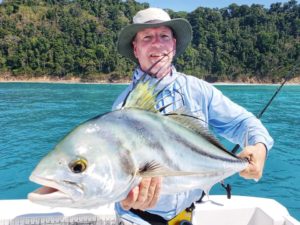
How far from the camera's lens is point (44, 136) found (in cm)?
1449

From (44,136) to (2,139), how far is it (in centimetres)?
162

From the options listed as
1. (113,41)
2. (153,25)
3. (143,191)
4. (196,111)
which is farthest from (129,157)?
(113,41)

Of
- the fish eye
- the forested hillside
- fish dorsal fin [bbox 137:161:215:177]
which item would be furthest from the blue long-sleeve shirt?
the forested hillside

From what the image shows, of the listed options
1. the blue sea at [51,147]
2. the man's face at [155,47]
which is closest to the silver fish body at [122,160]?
the man's face at [155,47]

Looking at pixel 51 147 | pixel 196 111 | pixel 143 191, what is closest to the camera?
pixel 143 191

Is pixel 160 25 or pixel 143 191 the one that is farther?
pixel 160 25

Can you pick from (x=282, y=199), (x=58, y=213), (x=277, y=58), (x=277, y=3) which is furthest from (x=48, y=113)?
(x=277, y=3)

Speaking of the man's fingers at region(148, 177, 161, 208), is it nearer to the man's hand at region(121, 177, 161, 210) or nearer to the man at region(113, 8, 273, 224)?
the man's hand at region(121, 177, 161, 210)

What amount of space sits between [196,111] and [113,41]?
314ft

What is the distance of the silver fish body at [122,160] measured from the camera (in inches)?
52.6

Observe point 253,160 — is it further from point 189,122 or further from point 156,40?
point 156,40

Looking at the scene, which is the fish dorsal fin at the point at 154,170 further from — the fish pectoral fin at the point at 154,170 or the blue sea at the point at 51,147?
the blue sea at the point at 51,147

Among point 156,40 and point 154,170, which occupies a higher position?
point 156,40

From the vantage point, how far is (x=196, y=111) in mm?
2287
